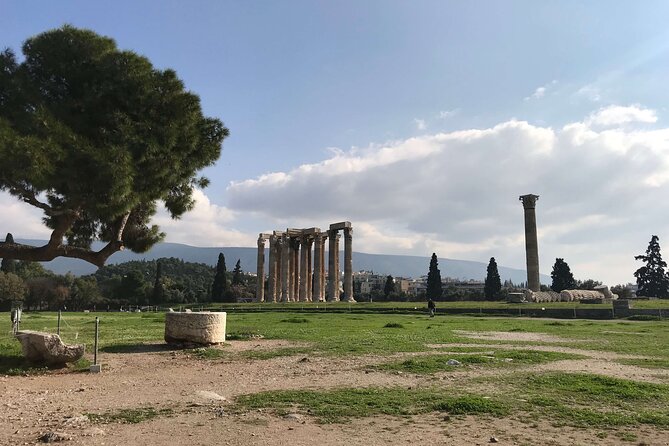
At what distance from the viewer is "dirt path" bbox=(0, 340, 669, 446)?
24.7 feet

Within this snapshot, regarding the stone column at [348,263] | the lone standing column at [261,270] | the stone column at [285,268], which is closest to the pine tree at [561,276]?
the stone column at [348,263]

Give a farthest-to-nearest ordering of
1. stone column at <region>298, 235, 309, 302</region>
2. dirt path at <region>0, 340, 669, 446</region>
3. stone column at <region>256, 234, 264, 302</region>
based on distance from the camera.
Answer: stone column at <region>256, 234, 264, 302</region> < stone column at <region>298, 235, 309, 302</region> < dirt path at <region>0, 340, 669, 446</region>

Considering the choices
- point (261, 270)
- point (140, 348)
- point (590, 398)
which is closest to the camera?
point (590, 398)

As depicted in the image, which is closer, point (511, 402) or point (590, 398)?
point (511, 402)

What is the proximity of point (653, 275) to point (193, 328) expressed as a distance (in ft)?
300

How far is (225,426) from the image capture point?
26.9ft

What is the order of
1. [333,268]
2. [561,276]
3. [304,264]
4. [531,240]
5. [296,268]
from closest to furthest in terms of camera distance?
1. [531,240]
2. [333,268]
3. [304,264]
4. [296,268]
5. [561,276]

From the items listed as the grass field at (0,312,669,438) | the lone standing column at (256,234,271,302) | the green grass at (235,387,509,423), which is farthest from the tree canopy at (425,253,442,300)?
the green grass at (235,387,509,423)

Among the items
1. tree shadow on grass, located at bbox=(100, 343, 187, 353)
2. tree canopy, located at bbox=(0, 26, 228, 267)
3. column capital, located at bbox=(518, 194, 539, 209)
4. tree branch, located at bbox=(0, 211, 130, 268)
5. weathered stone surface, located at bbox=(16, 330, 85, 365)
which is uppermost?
column capital, located at bbox=(518, 194, 539, 209)

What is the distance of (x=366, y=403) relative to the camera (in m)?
Answer: 9.60

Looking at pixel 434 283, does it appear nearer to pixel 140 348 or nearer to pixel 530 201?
pixel 530 201

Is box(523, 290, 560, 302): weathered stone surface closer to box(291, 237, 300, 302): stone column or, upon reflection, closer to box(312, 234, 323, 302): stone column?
box(312, 234, 323, 302): stone column

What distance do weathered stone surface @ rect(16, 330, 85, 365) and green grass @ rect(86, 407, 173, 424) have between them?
19.8ft

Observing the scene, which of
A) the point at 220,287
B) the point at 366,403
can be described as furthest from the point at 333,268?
the point at 366,403
